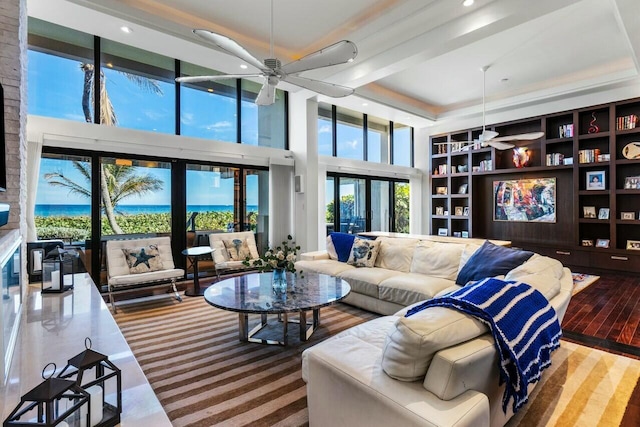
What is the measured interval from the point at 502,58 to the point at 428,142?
3.59m

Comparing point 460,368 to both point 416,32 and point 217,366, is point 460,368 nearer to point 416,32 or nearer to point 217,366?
point 217,366

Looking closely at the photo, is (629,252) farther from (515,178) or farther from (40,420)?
(40,420)

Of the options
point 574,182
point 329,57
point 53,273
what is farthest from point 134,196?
point 574,182

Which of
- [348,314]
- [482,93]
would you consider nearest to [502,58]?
[482,93]

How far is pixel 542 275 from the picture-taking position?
2.26 meters

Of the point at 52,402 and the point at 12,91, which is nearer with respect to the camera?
the point at 52,402

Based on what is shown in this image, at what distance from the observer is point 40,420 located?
41.2 inches

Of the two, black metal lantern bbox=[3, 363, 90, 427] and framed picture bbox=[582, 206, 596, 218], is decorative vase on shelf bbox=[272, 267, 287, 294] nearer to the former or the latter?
black metal lantern bbox=[3, 363, 90, 427]

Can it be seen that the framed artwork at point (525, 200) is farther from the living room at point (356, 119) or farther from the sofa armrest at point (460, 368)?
the sofa armrest at point (460, 368)

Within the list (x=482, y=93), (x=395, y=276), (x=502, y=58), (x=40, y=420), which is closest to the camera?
(x=40, y=420)

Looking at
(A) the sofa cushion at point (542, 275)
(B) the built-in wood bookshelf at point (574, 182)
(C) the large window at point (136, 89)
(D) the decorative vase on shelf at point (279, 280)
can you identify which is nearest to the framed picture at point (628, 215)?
(B) the built-in wood bookshelf at point (574, 182)

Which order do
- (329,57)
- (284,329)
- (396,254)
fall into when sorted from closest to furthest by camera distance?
(329,57) → (284,329) → (396,254)

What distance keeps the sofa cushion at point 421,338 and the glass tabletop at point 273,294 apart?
1.31 metres

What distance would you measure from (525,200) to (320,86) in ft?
19.1
